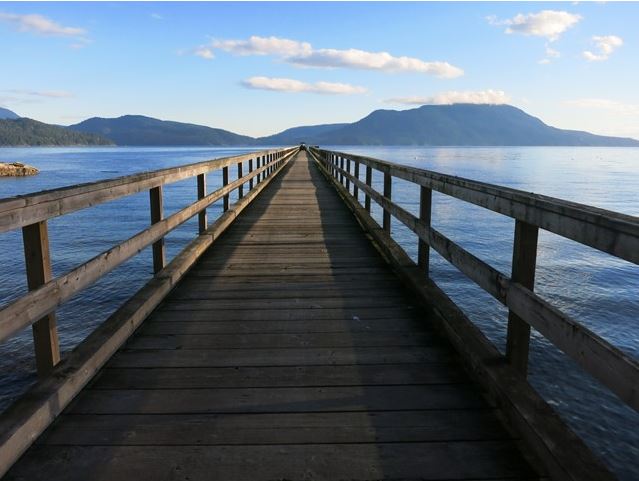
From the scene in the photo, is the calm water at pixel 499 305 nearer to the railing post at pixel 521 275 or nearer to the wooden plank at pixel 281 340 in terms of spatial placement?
the wooden plank at pixel 281 340

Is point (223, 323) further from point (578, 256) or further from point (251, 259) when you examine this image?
point (578, 256)

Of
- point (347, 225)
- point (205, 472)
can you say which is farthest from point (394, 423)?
point (347, 225)

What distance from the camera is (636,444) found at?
604cm

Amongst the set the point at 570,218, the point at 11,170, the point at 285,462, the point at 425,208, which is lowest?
the point at 11,170

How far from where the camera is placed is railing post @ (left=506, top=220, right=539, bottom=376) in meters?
2.72

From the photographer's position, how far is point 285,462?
246cm

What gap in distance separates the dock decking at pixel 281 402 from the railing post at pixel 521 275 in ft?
1.06

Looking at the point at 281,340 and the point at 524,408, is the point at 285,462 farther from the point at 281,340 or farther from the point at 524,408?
the point at 281,340

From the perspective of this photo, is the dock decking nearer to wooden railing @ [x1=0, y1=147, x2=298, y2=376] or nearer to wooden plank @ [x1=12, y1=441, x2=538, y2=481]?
wooden plank @ [x1=12, y1=441, x2=538, y2=481]

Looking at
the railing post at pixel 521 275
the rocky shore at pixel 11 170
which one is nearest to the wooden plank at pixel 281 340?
the railing post at pixel 521 275

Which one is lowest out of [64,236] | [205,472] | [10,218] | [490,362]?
[64,236]

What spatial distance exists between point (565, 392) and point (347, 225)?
450 centimetres

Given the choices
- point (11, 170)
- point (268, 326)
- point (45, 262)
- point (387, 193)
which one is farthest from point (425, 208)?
point (11, 170)

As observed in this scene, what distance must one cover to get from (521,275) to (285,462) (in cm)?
153
